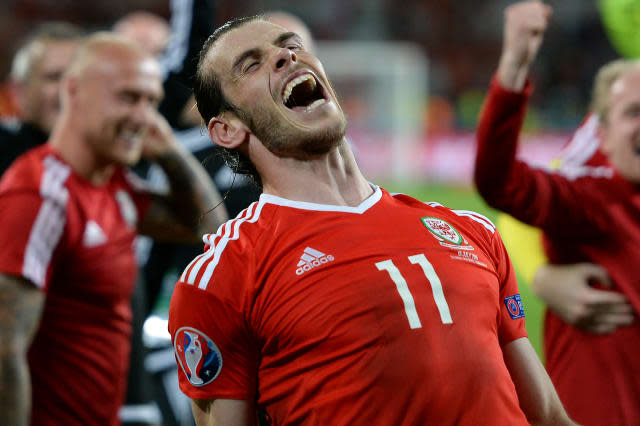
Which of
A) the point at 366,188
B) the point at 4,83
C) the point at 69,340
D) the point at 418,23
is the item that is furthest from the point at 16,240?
the point at 418,23

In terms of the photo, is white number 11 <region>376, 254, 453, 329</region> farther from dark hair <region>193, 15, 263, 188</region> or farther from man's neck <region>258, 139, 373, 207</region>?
dark hair <region>193, 15, 263, 188</region>

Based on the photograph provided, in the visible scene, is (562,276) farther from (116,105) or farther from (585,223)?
(116,105)

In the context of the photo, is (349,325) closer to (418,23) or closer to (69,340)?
(69,340)

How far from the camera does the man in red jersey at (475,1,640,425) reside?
9.57 ft

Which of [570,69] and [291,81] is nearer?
[291,81]

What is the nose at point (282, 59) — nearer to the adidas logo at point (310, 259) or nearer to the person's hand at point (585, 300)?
the adidas logo at point (310, 259)

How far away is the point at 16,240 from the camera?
302 centimetres

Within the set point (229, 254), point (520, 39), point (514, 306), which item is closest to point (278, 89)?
point (229, 254)

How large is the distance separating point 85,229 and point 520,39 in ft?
5.67

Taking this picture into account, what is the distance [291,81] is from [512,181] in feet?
3.20

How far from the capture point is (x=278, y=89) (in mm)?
2322

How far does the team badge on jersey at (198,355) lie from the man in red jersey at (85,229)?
98cm

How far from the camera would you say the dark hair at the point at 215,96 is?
7.97 feet

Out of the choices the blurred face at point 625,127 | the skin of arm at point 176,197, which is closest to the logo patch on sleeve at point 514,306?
the blurred face at point 625,127
